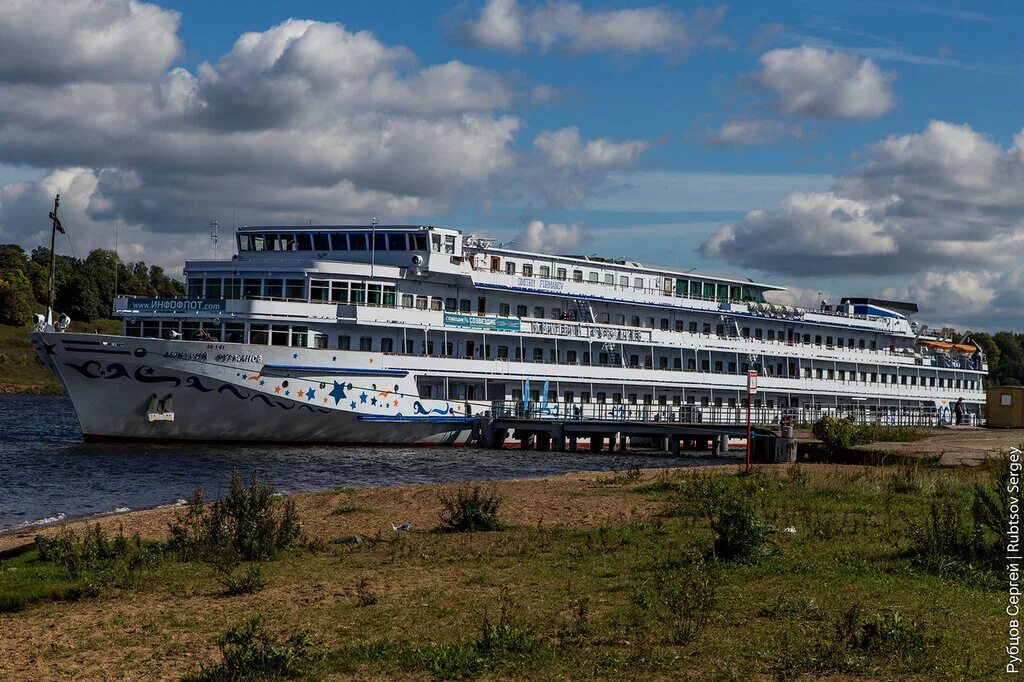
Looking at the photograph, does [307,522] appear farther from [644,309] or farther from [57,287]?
[57,287]

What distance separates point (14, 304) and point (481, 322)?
346ft

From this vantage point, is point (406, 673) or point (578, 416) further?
point (578, 416)

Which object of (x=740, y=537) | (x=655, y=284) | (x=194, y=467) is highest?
(x=655, y=284)

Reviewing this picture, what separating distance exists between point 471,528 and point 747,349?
50010 millimetres

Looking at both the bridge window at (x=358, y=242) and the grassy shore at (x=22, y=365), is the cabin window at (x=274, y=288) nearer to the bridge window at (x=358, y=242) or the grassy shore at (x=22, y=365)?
the bridge window at (x=358, y=242)

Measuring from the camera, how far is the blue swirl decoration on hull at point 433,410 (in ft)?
170

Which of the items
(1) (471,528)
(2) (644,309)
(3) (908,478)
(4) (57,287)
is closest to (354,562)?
(1) (471,528)

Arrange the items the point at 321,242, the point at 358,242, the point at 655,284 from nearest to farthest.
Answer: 1. the point at 358,242
2. the point at 321,242
3. the point at 655,284

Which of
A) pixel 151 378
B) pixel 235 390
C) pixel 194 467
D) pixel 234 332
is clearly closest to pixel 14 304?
pixel 234 332

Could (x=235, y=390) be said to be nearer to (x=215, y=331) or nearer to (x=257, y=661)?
(x=215, y=331)

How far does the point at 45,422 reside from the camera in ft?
239

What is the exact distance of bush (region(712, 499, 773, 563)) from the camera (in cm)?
1647

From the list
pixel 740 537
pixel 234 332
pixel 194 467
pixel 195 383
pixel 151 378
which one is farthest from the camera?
pixel 234 332

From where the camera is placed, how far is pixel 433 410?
173ft
